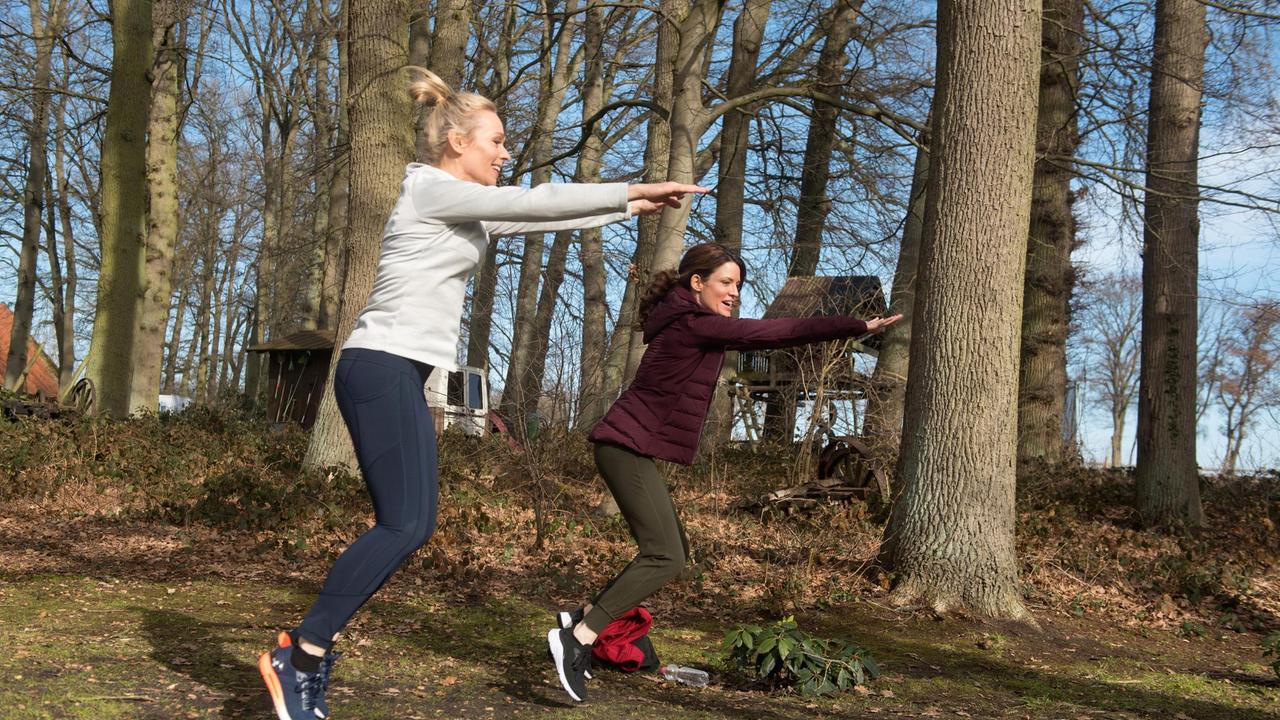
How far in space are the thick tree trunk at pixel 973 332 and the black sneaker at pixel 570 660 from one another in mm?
3130

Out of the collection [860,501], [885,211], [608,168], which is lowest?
[860,501]

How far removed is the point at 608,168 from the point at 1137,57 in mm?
11405

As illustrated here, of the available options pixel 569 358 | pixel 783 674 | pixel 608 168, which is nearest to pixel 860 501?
pixel 569 358

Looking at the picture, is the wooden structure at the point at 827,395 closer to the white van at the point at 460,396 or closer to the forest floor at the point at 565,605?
the forest floor at the point at 565,605

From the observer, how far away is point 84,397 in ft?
45.4

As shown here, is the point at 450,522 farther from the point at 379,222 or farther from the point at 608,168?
the point at 608,168

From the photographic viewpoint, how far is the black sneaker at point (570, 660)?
390 cm

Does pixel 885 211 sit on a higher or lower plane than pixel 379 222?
higher

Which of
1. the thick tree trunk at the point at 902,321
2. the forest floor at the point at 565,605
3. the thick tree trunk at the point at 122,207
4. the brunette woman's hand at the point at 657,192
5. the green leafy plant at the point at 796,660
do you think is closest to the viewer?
the brunette woman's hand at the point at 657,192

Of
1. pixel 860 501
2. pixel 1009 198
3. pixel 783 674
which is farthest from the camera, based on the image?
pixel 860 501

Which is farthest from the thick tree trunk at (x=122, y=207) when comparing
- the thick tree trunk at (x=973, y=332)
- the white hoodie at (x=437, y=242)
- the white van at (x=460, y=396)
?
the white hoodie at (x=437, y=242)

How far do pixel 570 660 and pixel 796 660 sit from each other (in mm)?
1064

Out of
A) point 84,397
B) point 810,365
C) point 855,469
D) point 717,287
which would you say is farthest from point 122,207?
point 717,287

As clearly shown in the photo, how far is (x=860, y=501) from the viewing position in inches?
354
